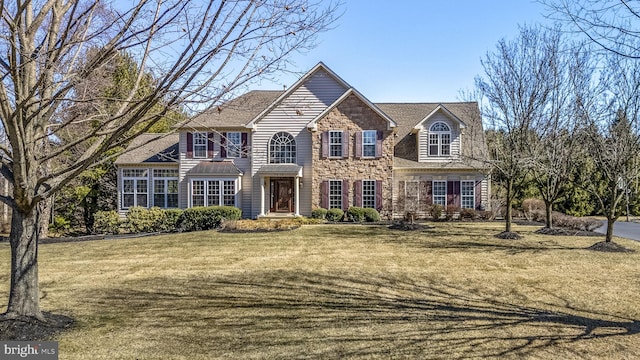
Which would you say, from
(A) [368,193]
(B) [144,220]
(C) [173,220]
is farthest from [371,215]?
(B) [144,220]

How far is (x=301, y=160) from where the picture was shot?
23.2 m

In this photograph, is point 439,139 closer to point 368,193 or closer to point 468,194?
point 468,194

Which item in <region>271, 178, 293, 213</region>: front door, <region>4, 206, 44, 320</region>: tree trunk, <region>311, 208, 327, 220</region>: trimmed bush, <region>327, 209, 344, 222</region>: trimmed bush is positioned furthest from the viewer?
<region>271, 178, 293, 213</region>: front door

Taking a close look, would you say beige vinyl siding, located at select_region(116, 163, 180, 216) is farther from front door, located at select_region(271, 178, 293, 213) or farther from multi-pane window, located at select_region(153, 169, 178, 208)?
front door, located at select_region(271, 178, 293, 213)

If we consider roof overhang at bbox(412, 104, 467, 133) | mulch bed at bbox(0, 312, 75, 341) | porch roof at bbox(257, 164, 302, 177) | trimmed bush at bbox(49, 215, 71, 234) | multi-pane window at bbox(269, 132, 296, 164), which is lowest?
trimmed bush at bbox(49, 215, 71, 234)

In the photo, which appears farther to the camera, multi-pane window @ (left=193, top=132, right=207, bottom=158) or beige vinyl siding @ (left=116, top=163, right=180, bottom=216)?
beige vinyl siding @ (left=116, top=163, right=180, bottom=216)

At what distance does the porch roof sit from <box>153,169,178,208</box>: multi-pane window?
5056mm

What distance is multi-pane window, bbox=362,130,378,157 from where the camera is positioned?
22594 mm

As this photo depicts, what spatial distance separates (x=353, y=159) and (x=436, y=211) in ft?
16.4

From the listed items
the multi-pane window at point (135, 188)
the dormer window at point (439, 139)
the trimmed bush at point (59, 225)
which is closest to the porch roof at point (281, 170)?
the multi-pane window at point (135, 188)

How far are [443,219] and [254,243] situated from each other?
1178cm

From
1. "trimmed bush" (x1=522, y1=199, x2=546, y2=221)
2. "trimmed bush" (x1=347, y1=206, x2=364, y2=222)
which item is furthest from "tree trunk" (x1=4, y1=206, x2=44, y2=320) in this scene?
"trimmed bush" (x1=522, y1=199, x2=546, y2=221)

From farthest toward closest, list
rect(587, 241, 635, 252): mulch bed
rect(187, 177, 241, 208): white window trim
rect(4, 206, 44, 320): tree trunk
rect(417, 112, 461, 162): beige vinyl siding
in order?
1. rect(417, 112, 461, 162): beige vinyl siding
2. rect(187, 177, 241, 208): white window trim
3. rect(587, 241, 635, 252): mulch bed
4. rect(4, 206, 44, 320): tree trunk

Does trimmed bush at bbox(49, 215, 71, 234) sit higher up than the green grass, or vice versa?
the green grass
